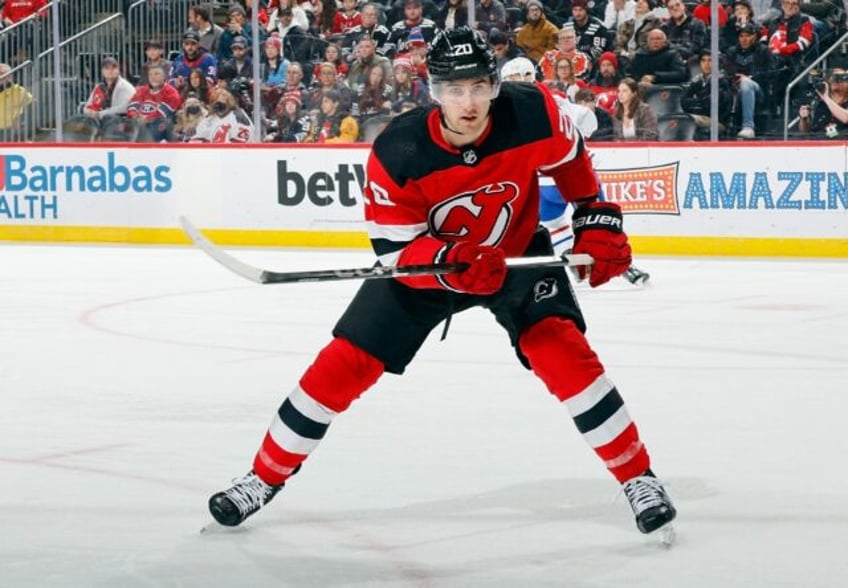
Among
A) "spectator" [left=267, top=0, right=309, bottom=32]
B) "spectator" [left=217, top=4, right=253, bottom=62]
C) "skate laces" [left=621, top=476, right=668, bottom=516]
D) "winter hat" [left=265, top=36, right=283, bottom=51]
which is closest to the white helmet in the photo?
"winter hat" [left=265, top=36, right=283, bottom=51]

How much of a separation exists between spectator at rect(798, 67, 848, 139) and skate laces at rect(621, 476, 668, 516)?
23.3ft

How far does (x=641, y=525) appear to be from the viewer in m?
3.38

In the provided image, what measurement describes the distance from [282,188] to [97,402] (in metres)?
6.44

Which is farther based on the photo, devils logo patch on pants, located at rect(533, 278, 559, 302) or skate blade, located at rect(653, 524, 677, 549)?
devils logo patch on pants, located at rect(533, 278, 559, 302)

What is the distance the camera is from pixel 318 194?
1159 cm

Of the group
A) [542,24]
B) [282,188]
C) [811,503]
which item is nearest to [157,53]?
[282,188]

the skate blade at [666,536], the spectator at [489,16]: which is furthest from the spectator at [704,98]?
the skate blade at [666,536]

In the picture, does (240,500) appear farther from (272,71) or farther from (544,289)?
(272,71)

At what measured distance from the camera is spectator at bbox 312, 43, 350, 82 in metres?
11.6

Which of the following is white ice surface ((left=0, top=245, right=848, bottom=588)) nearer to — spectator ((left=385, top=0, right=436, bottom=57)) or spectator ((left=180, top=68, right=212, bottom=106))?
spectator ((left=385, top=0, right=436, bottom=57))

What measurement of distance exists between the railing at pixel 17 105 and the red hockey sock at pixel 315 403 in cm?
939

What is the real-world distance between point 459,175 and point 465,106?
0.46ft

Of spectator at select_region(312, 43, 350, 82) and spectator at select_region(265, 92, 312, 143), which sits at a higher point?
spectator at select_region(312, 43, 350, 82)

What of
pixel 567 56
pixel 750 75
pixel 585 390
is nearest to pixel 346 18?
pixel 567 56
